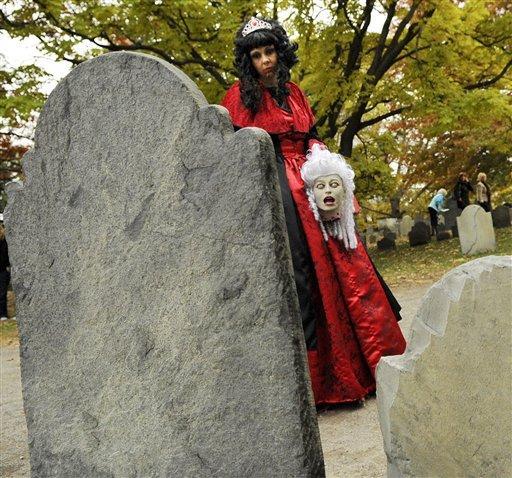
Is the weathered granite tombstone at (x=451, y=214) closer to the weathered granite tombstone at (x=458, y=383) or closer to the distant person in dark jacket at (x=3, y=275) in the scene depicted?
the distant person in dark jacket at (x=3, y=275)

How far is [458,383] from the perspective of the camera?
1.88 meters

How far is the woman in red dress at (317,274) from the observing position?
135 inches

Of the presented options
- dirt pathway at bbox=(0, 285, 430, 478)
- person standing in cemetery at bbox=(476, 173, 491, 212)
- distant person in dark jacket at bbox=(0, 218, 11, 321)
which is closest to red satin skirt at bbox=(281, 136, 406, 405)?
dirt pathway at bbox=(0, 285, 430, 478)

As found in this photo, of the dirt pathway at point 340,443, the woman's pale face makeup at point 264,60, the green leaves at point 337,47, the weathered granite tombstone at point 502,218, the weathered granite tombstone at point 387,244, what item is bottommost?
the dirt pathway at point 340,443

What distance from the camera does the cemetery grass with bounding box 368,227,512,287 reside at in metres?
10.1

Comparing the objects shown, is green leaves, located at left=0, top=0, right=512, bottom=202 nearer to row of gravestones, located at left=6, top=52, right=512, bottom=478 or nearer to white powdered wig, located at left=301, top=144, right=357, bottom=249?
white powdered wig, located at left=301, top=144, right=357, bottom=249

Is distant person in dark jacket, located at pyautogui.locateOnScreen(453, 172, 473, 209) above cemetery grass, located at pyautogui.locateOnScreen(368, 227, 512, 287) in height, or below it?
above

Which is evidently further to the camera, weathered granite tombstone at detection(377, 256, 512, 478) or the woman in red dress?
the woman in red dress

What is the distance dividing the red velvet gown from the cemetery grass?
618 cm

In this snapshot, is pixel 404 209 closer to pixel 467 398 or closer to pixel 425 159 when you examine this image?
pixel 425 159

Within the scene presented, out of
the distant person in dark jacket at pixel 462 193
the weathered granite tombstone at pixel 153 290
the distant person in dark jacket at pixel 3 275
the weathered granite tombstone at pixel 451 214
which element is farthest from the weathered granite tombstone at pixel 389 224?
the weathered granite tombstone at pixel 153 290

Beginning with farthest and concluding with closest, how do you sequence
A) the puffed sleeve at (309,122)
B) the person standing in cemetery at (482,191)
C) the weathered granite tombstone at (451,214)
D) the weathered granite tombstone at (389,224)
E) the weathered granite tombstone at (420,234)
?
the weathered granite tombstone at (389,224)
the weathered granite tombstone at (451,214)
the weathered granite tombstone at (420,234)
the person standing in cemetery at (482,191)
the puffed sleeve at (309,122)

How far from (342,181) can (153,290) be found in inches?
66.4

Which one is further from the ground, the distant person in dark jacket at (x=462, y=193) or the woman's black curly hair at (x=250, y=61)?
the woman's black curly hair at (x=250, y=61)
